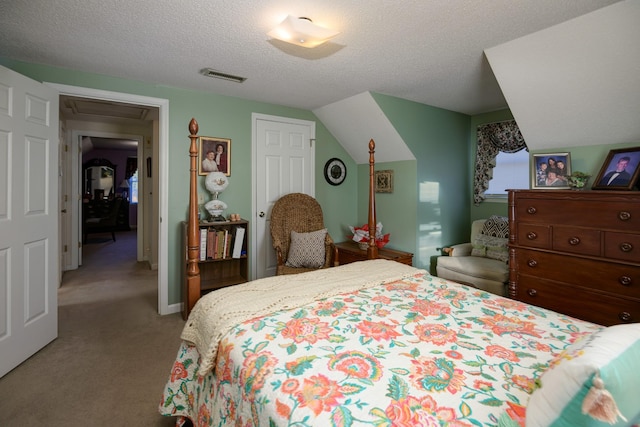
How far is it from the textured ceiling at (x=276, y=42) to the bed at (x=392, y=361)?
1.57 meters

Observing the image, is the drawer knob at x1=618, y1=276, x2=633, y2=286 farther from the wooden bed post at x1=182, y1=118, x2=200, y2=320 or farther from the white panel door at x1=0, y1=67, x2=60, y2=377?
the white panel door at x1=0, y1=67, x2=60, y2=377

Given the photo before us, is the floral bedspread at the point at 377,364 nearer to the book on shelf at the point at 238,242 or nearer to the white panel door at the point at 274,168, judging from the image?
the book on shelf at the point at 238,242

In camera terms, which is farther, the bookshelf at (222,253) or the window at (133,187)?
the window at (133,187)

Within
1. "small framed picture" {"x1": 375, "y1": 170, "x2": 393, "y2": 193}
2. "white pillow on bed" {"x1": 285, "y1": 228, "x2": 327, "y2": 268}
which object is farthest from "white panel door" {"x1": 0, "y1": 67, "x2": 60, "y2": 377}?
"small framed picture" {"x1": 375, "y1": 170, "x2": 393, "y2": 193}

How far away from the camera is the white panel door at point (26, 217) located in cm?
224

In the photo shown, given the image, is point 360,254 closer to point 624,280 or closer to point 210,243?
point 210,243

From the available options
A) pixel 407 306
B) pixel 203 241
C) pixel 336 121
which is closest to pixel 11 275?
pixel 203 241


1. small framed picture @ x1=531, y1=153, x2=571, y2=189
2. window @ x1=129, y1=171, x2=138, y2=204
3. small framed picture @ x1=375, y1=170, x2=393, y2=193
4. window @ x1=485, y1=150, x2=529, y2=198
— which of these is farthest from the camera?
window @ x1=129, y1=171, x2=138, y2=204

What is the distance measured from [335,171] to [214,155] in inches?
63.6

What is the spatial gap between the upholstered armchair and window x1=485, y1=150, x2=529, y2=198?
499 mm

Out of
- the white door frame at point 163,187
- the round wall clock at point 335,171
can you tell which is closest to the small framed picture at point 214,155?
the white door frame at point 163,187

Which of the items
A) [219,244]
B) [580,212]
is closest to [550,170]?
[580,212]

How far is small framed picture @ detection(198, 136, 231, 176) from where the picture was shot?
136 inches

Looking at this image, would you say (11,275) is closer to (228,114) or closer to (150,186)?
(228,114)
